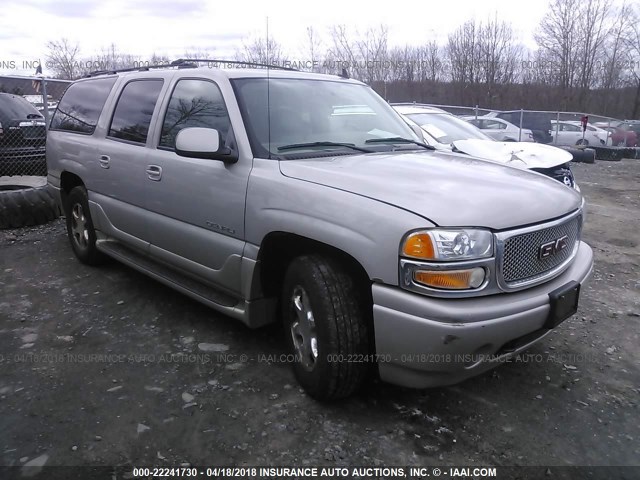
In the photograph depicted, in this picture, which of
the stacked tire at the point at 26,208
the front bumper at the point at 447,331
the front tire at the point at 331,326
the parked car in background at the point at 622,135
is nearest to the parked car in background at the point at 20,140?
the stacked tire at the point at 26,208

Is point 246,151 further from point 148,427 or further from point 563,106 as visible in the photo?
point 563,106

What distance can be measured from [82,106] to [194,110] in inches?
84.1

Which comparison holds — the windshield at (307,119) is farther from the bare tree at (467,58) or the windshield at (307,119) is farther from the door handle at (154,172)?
the bare tree at (467,58)

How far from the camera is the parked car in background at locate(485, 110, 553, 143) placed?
18.0 m

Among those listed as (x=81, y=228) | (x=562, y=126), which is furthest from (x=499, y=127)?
(x=81, y=228)

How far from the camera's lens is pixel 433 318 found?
93.5 inches

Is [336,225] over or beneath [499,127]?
beneath

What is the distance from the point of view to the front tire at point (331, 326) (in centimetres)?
272

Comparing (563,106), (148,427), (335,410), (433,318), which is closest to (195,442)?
(148,427)

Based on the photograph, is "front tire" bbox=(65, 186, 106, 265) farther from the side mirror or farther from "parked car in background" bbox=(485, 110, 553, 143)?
"parked car in background" bbox=(485, 110, 553, 143)

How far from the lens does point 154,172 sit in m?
3.94

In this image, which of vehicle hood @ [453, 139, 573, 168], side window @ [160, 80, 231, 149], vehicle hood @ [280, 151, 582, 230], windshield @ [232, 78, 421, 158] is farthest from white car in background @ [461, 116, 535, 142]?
vehicle hood @ [280, 151, 582, 230]

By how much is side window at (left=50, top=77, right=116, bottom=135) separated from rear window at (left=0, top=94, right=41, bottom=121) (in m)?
3.55

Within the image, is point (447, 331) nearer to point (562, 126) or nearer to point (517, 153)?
point (517, 153)
